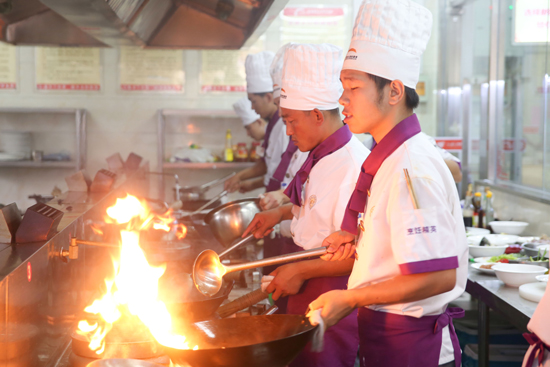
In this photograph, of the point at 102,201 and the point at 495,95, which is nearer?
the point at 102,201

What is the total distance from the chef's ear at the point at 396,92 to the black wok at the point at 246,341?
544 millimetres

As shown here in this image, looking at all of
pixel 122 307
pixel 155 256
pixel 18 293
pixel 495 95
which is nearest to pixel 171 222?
pixel 155 256

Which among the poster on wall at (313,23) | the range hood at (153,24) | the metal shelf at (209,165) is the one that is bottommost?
the metal shelf at (209,165)

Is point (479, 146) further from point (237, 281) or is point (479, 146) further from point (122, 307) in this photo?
point (122, 307)

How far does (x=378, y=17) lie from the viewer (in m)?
1.27

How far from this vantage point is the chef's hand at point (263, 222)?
217cm

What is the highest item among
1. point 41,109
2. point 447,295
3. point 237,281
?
point 41,109

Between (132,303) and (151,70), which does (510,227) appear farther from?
(151,70)

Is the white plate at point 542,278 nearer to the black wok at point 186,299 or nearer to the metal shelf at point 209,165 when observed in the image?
the black wok at point 186,299

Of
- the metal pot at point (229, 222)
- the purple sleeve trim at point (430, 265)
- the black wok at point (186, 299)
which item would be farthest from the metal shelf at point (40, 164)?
the purple sleeve trim at point (430, 265)

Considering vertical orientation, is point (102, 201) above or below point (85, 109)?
below

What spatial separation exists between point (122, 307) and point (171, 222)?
1449mm

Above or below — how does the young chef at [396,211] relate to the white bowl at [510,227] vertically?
above

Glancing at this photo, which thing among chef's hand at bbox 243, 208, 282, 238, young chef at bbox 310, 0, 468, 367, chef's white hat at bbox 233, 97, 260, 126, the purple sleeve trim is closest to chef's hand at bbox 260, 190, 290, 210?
chef's hand at bbox 243, 208, 282, 238
